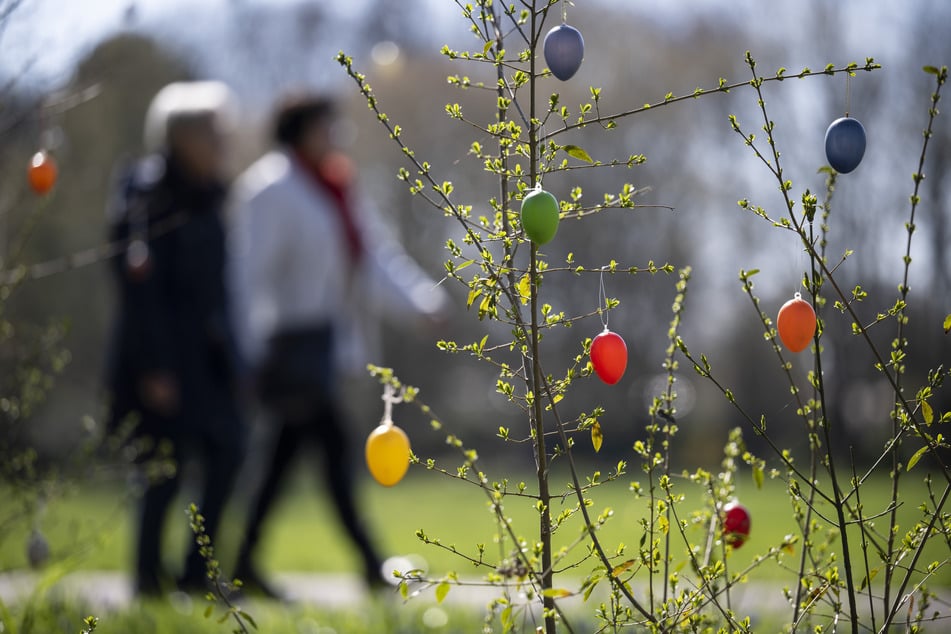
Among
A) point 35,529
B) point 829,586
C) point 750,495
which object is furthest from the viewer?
point 750,495

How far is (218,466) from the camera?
4648 millimetres

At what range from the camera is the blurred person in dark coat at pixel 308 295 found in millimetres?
4773

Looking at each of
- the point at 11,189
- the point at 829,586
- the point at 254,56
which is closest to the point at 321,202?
the point at 11,189

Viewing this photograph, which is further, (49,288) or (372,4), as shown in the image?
(372,4)

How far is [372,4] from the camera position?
72.5ft

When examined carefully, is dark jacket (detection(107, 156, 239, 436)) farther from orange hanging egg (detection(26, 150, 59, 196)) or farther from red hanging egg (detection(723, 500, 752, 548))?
red hanging egg (detection(723, 500, 752, 548))

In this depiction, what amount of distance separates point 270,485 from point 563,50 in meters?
3.49

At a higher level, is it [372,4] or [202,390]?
[372,4]

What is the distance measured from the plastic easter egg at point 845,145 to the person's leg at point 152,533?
11.1 ft

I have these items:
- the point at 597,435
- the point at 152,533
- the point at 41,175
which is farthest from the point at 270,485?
the point at 597,435

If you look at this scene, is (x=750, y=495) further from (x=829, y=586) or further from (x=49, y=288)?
(x=49, y=288)

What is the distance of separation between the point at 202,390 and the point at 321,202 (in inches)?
42.6

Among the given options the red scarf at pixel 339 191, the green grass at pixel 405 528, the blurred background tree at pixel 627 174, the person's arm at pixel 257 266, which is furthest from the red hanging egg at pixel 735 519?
the blurred background tree at pixel 627 174

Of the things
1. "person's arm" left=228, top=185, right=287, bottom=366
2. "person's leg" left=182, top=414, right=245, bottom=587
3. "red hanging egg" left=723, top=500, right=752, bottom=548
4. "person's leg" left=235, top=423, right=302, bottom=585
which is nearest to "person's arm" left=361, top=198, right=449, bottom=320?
"person's arm" left=228, top=185, right=287, bottom=366
